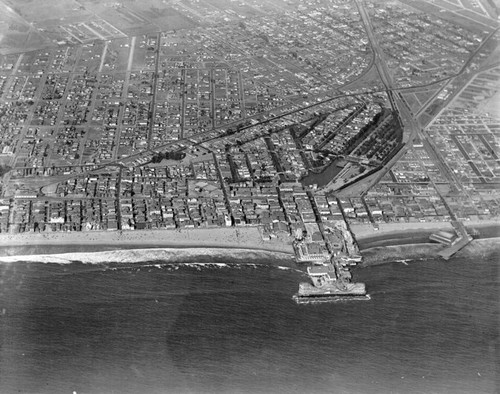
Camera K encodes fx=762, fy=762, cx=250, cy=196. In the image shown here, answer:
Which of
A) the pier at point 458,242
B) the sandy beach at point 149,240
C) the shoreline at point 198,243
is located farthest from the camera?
the pier at point 458,242

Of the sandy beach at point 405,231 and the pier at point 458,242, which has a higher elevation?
the pier at point 458,242

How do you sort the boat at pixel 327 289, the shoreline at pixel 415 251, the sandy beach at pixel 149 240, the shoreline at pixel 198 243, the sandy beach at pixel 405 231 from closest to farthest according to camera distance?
1. the boat at pixel 327 289
2. the shoreline at pixel 198 243
3. the sandy beach at pixel 149 240
4. the shoreline at pixel 415 251
5. the sandy beach at pixel 405 231

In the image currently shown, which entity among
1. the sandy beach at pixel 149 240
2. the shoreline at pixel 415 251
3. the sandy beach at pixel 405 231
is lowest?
the sandy beach at pixel 149 240

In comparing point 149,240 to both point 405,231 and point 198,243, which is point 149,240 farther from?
point 405,231

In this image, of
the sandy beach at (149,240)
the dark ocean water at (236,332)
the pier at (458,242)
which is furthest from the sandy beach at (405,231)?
the sandy beach at (149,240)

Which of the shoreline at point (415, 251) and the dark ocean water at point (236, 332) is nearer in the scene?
the dark ocean water at point (236, 332)

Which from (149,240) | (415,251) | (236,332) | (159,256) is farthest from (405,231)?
(149,240)

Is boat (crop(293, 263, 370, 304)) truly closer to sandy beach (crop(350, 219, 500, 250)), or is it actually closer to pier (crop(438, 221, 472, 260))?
sandy beach (crop(350, 219, 500, 250))

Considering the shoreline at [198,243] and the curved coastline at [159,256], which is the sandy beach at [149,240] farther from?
the curved coastline at [159,256]

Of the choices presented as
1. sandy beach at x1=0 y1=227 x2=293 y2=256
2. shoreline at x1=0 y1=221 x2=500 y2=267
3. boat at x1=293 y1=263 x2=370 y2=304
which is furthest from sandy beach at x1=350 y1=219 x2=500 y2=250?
sandy beach at x1=0 y1=227 x2=293 y2=256
